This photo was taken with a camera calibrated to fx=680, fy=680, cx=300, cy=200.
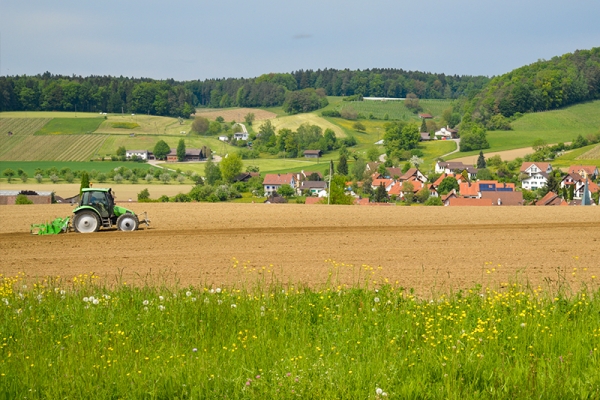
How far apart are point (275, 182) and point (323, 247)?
43885 millimetres

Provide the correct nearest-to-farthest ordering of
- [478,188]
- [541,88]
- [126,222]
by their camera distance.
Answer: [126,222] < [478,188] < [541,88]

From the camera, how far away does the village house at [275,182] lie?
59.3 meters

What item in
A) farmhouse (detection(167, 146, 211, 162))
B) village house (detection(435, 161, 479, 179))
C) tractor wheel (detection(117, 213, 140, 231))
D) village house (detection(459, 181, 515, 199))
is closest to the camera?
tractor wheel (detection(117, 213, 140, 231))

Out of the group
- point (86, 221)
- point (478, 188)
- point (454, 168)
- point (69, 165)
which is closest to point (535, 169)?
point (454, 168)

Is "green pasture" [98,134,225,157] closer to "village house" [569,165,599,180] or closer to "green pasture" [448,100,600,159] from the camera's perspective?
"green pasture" [448,100,600,159]

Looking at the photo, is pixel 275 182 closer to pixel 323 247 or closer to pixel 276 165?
pixel 276 165

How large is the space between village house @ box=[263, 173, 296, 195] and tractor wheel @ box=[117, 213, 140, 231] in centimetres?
3806

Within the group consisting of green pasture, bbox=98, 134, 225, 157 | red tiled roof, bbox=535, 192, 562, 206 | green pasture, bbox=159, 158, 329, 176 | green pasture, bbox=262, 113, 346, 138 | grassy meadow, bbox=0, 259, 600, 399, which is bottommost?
red tiled roof, bbox=535, 192, 562, 206

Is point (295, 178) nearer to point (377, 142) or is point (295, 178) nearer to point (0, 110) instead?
point (377, 142)

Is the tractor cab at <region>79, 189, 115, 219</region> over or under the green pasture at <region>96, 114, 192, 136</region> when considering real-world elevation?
under

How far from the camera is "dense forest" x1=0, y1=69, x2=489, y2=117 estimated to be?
109m

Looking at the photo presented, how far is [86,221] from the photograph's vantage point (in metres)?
20.0

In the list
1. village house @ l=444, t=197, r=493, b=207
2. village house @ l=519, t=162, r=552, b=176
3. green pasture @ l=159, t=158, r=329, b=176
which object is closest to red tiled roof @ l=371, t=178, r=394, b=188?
green pasture @ l=159, t=158, r=329, b=176

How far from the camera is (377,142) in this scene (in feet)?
342
